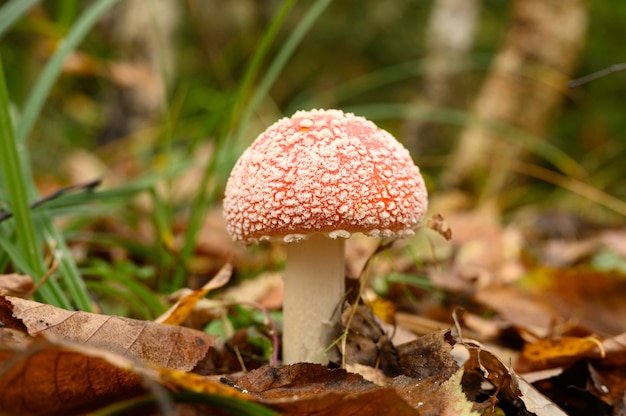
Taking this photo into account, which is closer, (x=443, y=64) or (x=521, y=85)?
(x=521, y=85)

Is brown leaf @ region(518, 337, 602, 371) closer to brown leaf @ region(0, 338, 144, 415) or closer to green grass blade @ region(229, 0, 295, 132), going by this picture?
brown leaf @ region(0, 338, 144, 415)

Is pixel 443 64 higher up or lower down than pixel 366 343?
higher up

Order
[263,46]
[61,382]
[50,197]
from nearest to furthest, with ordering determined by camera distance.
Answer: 1. [61,382]
2. [50,197]
3. [263,46]

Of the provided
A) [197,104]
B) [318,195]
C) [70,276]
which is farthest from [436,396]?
[197,104]

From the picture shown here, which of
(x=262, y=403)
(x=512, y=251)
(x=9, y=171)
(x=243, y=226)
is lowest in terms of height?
(x=512, y=251)

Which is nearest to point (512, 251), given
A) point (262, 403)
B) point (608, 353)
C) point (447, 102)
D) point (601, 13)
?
point (608, 353)

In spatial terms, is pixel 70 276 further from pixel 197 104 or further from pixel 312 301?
pixel 197 104

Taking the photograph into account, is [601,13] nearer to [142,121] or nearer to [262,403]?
[142,121]
